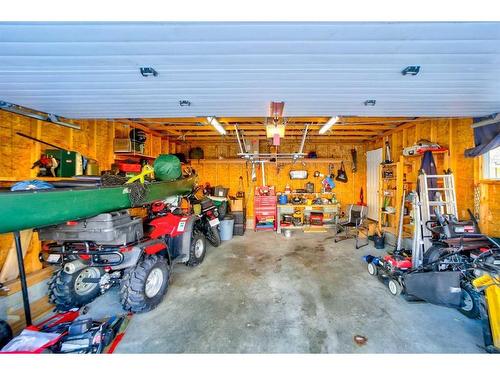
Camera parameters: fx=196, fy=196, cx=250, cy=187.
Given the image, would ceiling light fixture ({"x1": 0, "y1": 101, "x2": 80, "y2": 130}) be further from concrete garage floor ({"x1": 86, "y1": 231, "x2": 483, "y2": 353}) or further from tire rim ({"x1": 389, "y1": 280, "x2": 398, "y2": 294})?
tire rim ({"x1": 389, "y1": 280, "x2": 398, "y2": 294})

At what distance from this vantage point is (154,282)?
2795mm

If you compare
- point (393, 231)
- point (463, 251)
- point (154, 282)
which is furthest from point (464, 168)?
point (154, 282)

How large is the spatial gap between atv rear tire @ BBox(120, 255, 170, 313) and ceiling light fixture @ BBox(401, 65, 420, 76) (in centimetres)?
358

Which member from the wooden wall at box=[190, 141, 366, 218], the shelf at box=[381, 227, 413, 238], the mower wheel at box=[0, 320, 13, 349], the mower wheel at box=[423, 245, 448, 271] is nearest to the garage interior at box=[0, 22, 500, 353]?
the mower wheel at box=[423, 245, 448, 271]

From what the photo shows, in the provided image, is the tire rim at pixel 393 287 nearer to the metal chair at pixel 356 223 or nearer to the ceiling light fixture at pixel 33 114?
the metal chair at pixel 356 223

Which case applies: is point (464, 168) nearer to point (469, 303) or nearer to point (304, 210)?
point (469, 303)

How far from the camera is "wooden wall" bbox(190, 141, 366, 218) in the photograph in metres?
7.36

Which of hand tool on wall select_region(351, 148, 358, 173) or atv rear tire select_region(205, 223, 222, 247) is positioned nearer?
atv rear tire select_region(205, 223, 222, 247)

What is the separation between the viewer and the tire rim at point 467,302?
2359mm

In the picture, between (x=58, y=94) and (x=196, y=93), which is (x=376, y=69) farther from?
(x=58, y=94)

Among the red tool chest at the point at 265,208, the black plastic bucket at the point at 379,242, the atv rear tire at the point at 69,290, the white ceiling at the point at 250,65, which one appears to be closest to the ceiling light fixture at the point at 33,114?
the white ceiling at the point at 250,65

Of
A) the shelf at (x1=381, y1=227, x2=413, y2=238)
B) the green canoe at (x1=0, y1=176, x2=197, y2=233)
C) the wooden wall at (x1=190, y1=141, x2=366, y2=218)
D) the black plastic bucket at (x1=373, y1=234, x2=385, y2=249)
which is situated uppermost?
the wooden wall at (x1=190, y1=141, x2=366, y2=218)

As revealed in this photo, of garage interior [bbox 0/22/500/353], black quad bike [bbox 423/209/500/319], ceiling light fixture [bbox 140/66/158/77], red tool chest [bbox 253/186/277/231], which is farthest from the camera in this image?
red tool chest [bbox 253/186/277/231]

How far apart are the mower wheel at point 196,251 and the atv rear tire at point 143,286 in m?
0.99
